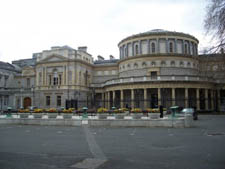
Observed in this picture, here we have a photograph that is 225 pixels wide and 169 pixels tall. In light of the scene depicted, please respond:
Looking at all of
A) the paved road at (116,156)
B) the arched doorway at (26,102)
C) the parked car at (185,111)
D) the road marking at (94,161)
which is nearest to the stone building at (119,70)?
the arched doorway at (26,102)

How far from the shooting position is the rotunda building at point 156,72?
41812 millimetres

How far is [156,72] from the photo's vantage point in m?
51.0

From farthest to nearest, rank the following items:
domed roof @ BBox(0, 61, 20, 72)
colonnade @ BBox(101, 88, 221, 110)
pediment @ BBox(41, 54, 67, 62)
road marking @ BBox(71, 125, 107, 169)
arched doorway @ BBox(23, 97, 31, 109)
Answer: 1. domed roof @ BBox(0, 61, 20, 72)
2. arched doorway @ BBox(23, 97, 31, 109)
3. pediment @ BBox(41, 54, 67, 62)
4. colonnade @ BBox(101, 88, 221, 110)
5. road marking @ BBox(71, 125, 107, 169)

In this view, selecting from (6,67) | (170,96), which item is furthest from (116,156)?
(6,67)

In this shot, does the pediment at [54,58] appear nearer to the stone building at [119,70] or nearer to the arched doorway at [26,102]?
the stone building at [119,70]

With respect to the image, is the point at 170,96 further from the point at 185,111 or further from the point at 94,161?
the point at 94,161

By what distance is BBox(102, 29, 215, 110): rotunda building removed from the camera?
41812mm

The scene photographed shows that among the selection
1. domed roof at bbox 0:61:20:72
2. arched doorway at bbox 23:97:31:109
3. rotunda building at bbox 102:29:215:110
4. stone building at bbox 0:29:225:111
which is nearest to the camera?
rotunda building at bbox 102:29:215:110

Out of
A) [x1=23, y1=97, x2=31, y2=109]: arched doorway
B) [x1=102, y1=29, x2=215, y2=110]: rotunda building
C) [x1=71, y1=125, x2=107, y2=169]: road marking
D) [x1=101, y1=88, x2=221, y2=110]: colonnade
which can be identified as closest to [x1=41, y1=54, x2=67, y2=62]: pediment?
[x1=23, y1=97, x2=31, y2=109]: arched doorway

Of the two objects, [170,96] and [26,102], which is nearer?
[170,96]

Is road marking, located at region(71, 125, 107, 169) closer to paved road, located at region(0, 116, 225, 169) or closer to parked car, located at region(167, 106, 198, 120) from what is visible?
paved road, located at region(0, 116, 225, 169)

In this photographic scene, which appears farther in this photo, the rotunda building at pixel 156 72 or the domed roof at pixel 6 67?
the domed roof at pixel 6 67

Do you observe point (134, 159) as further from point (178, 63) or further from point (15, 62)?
point (15, 62)

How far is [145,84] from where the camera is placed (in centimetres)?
4200
